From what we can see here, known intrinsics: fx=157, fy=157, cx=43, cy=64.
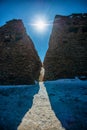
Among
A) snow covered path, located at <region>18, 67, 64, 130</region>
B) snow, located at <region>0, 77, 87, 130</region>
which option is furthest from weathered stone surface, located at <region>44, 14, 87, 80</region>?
snow covered path, located at <region>18, 67, 64, 130</region>

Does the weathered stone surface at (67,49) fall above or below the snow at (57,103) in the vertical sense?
above

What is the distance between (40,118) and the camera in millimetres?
3445

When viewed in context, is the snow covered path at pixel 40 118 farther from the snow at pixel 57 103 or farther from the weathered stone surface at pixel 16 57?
the weathered stone surface at pixel 16 57

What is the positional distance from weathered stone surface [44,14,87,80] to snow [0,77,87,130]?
0.64 metres

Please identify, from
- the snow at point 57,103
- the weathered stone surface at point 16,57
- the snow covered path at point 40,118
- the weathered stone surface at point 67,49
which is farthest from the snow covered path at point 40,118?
the weathered stone surface at point 67,49

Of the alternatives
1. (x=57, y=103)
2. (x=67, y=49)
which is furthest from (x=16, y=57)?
(x=57, y=103)

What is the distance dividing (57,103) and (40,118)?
2.72ft

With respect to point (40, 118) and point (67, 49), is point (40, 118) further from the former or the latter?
point (67, 49)

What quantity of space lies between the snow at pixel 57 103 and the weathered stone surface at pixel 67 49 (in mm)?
637

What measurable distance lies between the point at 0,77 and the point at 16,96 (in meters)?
1.96

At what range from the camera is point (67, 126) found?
3092 millimetres

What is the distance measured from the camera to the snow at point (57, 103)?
10.8 ft

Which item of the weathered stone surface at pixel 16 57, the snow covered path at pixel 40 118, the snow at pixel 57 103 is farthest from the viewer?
Result: the weathered stone surface at pixel 16 57

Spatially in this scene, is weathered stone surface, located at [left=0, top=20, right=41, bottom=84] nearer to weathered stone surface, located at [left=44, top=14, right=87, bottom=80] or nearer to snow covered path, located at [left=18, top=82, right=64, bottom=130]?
weathered stone surface, located at [left=44, top=14, right=87, bottom=80]
